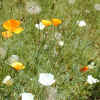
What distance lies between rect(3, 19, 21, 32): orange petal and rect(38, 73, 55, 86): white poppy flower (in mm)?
302

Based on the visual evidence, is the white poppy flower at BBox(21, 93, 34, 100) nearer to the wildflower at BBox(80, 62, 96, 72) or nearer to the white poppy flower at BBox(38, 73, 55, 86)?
the white poppy flower at BBox(38, 73, 55, 86)

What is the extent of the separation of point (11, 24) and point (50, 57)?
267mm

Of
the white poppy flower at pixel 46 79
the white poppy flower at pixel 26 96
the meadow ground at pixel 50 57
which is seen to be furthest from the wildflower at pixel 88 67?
the white poppy flower at pixel 26 96

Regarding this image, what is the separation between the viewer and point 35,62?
992mm

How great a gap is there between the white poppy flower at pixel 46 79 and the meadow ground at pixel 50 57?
0.02m

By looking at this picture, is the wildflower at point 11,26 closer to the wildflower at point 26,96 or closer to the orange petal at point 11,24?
the orange petal at point 11,24

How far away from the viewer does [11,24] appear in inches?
47.6

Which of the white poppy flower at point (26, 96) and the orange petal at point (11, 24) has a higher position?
the orange petal at point (11, 24)

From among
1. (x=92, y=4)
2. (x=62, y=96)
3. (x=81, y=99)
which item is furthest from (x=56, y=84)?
(x=92, y=4)

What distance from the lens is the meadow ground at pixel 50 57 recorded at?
3.36 ft

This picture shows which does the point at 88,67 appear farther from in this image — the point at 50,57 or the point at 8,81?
the point at 8,81

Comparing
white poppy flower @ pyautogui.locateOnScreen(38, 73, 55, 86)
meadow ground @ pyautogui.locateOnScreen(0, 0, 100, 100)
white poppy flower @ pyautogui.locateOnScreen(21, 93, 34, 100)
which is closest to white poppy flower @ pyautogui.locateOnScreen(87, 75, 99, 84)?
meadow ground @ pyautogui.locateOnScreen(0, 0, 100, 100)

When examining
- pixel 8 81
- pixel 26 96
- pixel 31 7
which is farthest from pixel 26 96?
pixel 31 7

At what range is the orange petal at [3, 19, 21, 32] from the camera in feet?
3.87
